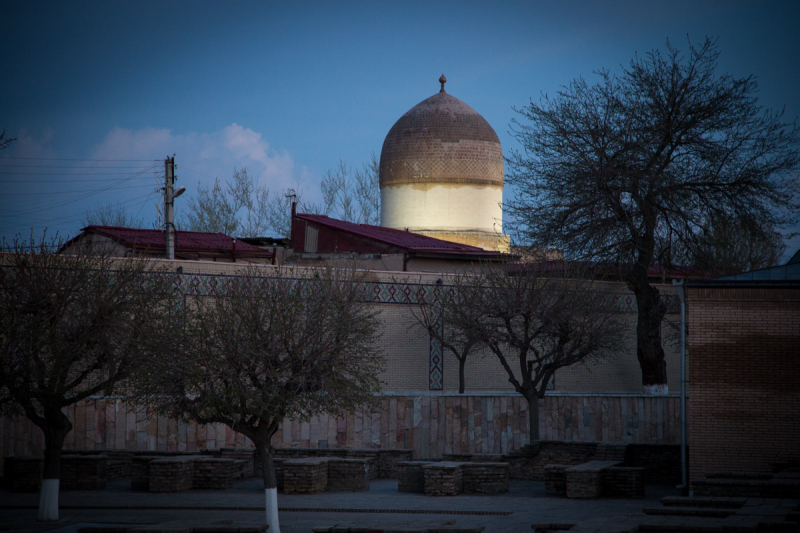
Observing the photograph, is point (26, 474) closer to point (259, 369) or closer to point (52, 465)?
point (52, 465)

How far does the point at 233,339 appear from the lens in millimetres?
11578

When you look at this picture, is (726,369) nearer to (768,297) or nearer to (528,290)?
(768,297)

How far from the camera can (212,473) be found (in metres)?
15.2

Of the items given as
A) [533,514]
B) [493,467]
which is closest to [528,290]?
[493,467]

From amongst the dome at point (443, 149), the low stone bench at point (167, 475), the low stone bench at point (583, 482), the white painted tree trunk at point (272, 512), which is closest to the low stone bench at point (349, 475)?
the low stone bench at point (167, 475)

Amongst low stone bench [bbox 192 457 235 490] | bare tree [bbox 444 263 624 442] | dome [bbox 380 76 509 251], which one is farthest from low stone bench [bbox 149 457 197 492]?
dome [bbox 380 76 509 251]

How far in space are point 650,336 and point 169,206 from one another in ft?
42.1

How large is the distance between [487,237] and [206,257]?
9297 millimetres

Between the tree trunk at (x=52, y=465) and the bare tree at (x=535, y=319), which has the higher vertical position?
the bare tree at (x=535, y=319)

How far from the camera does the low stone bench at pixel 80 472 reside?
1512cm

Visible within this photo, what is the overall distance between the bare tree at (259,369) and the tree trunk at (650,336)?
1100cm

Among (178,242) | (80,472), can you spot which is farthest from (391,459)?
(178,242)

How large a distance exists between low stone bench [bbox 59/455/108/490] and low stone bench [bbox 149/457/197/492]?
1.14 m

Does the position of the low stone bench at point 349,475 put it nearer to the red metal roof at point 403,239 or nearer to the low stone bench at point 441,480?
the low stone bench at point 441,480
